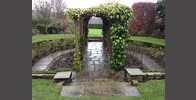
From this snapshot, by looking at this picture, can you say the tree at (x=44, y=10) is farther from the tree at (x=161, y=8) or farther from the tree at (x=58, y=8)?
the tree at (x=161, y=8)

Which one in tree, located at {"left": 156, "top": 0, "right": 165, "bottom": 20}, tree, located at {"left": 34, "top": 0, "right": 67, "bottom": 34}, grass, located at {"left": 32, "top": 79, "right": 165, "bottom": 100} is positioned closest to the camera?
grass, located at {"left": 32, "top": 79, "right": 165, "bottom": 100}

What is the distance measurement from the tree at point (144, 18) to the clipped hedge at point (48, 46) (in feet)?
16.2

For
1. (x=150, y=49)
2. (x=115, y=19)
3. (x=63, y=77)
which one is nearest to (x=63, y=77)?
(x=63, y=77)

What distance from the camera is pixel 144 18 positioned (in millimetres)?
17000

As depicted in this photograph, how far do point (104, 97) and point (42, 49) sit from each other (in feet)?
21.9

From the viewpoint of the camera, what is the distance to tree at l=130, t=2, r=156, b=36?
55.0 ft

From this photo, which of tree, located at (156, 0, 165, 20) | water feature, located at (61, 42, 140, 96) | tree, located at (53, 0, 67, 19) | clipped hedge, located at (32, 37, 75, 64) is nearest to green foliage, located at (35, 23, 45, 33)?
tree, located at (53, 0, 67, 19)

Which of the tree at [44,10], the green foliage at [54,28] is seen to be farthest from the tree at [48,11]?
the green foliage at [54,28]

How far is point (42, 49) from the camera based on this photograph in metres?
12.1

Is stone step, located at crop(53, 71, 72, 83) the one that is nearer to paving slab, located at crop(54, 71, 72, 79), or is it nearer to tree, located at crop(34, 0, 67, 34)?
paving slab, located at crop(54, 71, 72, 79)

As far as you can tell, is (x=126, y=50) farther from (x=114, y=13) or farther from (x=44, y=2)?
(x=44, y=2)

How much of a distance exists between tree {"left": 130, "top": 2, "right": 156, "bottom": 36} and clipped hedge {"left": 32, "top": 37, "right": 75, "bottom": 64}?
4.94 metres

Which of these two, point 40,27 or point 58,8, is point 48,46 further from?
point 58,8

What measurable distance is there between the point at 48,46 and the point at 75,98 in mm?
7105
